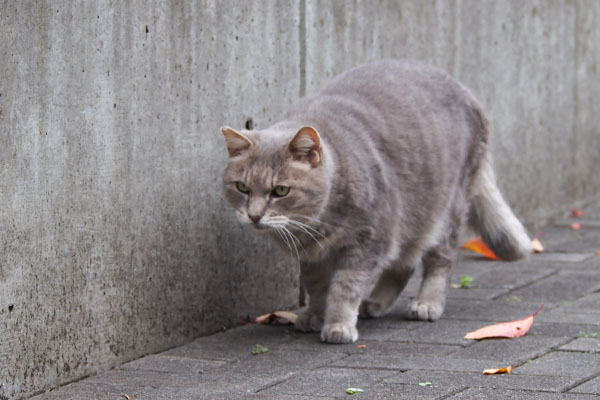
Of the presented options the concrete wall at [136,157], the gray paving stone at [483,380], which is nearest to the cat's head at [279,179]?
the concrete wall at [136,157]

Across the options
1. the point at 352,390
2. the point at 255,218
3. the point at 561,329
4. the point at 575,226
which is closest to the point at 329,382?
the point at 352,390

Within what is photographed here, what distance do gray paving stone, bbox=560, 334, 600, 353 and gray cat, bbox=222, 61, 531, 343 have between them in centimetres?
75

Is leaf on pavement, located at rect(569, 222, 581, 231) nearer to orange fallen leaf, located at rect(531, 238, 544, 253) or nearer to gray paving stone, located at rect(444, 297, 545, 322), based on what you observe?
orange fallen leaf, located at rect(531, 238, 544, 253)

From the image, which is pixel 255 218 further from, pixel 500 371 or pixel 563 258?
pixel 563 258

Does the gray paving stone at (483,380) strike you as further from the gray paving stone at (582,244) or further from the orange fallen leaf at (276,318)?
the gray paving stone at (582,244)

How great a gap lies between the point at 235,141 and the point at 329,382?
3.51ft

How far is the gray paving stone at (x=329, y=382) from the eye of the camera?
3.29 m

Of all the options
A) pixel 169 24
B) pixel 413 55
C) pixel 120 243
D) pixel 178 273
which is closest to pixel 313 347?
pixel 178 273

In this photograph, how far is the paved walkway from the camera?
3273mm

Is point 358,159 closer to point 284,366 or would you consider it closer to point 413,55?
point 284,366

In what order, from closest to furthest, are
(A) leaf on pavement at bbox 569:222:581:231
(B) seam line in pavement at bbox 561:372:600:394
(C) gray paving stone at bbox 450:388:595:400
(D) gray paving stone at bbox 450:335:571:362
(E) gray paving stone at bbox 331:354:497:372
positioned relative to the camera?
(C) gray paving stone at bbox 450:388:595:400, (B) seam line in pavement at bbox 561:372:600:394, (E) gray paving stone at bbox 331:354:497:372, (D) gray paving stone at bbox 450:335:571:362, (A) leaf on pavement at bbox 569:222:581:231

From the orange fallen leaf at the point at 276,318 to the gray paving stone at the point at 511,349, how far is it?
94 cm

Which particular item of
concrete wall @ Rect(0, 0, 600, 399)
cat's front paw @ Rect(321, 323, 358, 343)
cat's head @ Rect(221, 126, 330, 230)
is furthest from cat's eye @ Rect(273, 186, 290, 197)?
cat's front paw @ Rect(321, 323, 358, 343)

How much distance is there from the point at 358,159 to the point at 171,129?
0.79 metres
